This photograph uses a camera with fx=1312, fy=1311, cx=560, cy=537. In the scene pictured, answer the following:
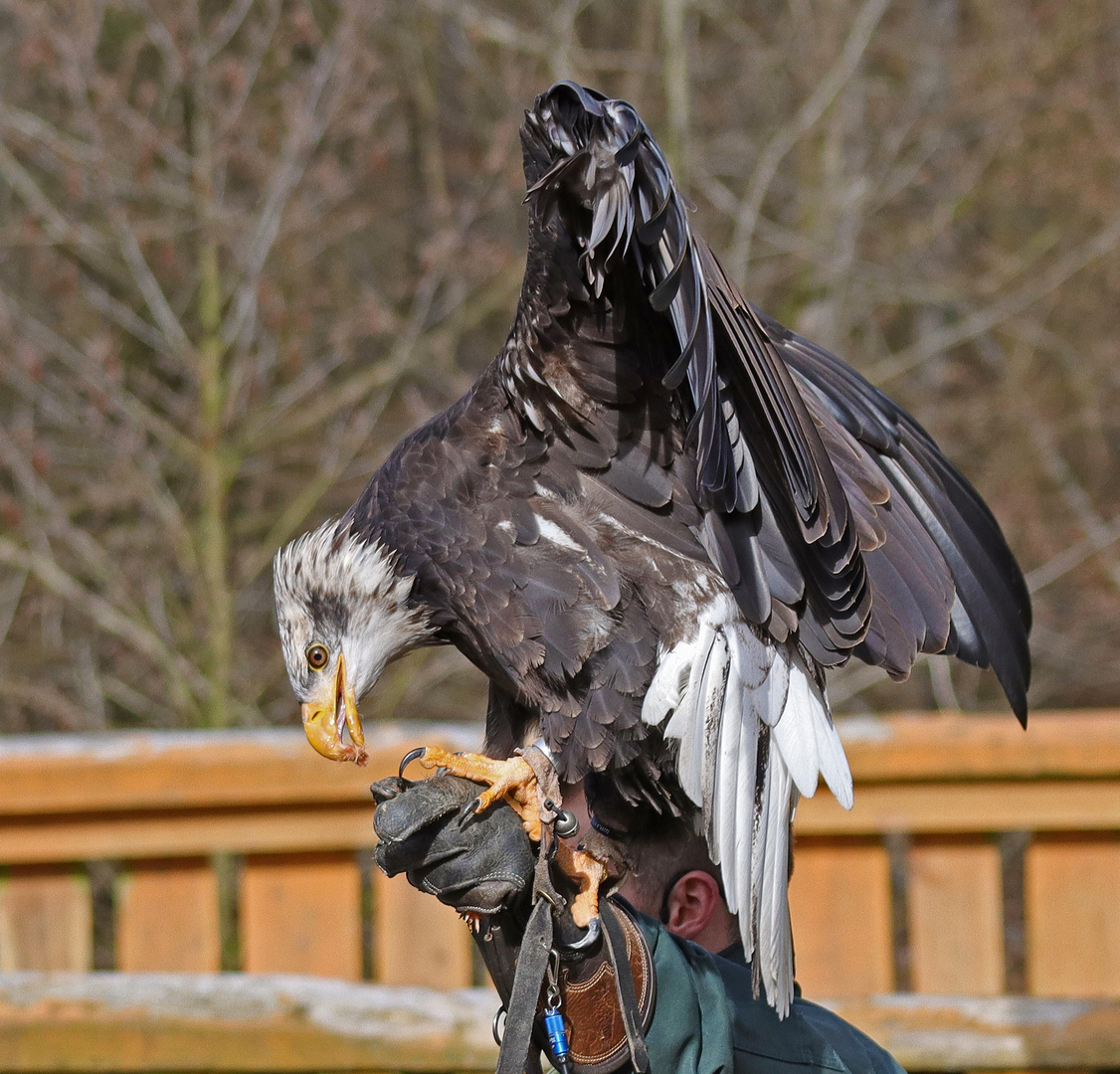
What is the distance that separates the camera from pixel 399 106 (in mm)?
5539

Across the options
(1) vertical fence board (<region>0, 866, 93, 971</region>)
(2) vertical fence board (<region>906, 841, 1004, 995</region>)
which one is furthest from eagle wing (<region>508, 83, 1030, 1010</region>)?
(1) vertical fence board (<region>0, 866, 93, 971</region>)

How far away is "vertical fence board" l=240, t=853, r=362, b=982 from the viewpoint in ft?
10.6

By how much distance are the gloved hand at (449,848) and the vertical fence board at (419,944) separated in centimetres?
150

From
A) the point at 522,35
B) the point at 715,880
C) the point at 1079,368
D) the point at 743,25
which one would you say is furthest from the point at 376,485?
the point at 1079,368

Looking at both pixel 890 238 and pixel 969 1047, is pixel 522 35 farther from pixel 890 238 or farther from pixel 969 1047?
pixel 969 1047

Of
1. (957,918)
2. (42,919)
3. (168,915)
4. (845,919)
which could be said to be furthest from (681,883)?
(42,919)

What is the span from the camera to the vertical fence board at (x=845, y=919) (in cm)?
313

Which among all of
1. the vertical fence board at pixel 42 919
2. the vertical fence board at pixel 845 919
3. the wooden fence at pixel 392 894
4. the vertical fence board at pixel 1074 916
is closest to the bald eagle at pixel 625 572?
the wooden fence at pixel 392 894

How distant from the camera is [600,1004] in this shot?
1.75 m

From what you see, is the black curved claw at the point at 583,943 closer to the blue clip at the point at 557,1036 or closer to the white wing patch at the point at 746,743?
the blue clip at the point at 557,1036

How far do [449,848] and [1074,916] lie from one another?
1949mm

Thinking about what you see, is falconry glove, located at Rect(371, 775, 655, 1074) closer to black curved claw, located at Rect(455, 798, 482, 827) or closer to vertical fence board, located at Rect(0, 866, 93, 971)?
black curved claw, located at Rect(455, 798, 482, 827)

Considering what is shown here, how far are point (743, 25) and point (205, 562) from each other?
3241 millimetres

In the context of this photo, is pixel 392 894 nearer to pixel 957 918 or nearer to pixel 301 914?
pixel 301 914
